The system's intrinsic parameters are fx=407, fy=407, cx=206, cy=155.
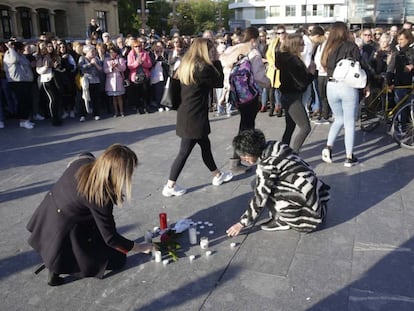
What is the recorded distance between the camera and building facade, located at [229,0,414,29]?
62.5m

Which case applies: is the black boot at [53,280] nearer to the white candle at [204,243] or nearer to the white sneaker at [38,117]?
the white candle at [204,243]

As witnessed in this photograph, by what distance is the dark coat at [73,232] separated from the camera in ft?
10.0

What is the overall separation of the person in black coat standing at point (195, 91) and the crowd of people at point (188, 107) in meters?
0.01

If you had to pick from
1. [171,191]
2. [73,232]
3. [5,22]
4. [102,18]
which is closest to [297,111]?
[171,191]

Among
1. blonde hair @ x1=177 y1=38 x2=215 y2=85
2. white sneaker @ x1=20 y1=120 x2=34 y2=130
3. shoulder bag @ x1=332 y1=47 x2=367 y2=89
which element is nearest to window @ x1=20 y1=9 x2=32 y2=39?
white sneaker @ x1=20 y1=120 x2=34 y2=130

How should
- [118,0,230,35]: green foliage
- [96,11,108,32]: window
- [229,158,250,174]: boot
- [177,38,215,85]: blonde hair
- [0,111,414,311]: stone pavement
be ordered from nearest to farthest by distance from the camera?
[0,111,414,311]: stone pavement
[177,38,215,85]: blonde hair
[229,158,250,174]: boot
[96,11,108,32]: window
[118,0,230,35]: green foliage

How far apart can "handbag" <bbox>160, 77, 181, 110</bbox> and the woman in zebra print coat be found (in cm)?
132

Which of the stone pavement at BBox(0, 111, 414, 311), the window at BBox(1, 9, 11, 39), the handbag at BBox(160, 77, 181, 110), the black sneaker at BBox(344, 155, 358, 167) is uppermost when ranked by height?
the window at BBox(1, 9, 11, 39)

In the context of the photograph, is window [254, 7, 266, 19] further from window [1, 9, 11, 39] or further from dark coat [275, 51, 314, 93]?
dark coat [275, 51, 314, 93]

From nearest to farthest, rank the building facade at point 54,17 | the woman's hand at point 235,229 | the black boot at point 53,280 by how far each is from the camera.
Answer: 1. the black boot at point 53,280
2. the woman's hand at point 235,229
3. the building facade at point 54,17

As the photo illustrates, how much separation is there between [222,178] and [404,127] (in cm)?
347

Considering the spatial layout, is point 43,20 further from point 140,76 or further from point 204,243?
point 204,243

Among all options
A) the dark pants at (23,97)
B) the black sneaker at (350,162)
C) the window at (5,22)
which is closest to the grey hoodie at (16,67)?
the dark pants at (23,97)

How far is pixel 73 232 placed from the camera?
3152 mm
